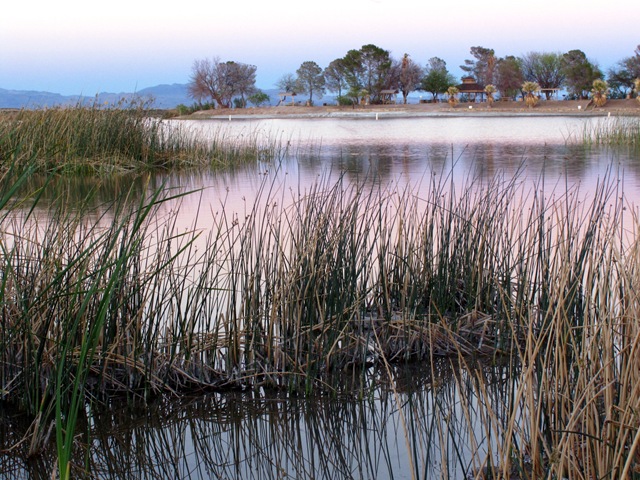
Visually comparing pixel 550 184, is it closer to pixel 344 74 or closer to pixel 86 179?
pixel 86 179

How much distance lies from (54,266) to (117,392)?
18.9 inches

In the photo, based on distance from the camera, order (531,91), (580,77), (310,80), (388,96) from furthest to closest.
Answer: (310,80) → (388,96) → (580,77) → (531,91)

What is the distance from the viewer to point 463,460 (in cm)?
200

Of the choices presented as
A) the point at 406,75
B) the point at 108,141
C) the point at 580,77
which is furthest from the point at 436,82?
the point at 108,141

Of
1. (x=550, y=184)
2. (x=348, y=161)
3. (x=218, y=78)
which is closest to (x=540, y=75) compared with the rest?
(x=218, y=78)

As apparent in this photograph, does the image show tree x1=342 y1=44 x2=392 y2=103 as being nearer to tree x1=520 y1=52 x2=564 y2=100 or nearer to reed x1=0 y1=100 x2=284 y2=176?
tree x1=520 y1=52 x2=564 y2=100

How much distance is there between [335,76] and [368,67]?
3.14 metres

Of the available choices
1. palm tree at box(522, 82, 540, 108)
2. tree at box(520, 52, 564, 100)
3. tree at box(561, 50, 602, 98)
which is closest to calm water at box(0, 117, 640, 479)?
palm tree at box(522, 82, 540, 108)

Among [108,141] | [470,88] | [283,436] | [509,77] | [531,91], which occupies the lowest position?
[283,436]

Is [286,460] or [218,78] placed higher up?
[218,78]

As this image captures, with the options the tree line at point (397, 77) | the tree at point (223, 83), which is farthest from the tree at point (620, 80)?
the tree at point (223, 83)

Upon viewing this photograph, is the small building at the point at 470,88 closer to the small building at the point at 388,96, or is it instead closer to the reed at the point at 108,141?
the small building at the point at 388,96

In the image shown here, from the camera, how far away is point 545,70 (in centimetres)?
5328

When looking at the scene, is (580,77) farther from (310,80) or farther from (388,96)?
(310,80)
